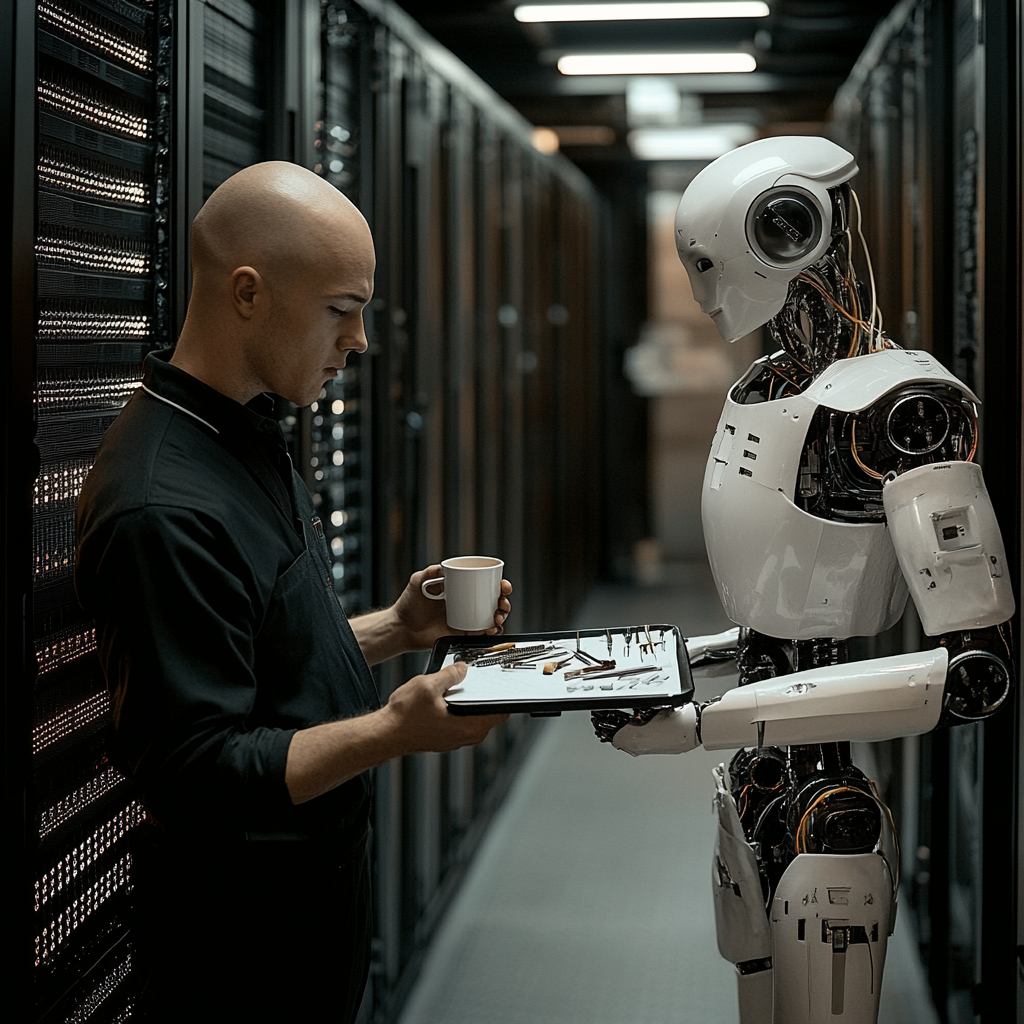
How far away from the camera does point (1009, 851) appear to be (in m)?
2.11

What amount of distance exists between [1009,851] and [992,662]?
72 centimetres

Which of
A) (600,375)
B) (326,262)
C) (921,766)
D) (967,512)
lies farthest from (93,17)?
(600,375)

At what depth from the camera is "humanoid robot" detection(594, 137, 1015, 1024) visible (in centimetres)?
158

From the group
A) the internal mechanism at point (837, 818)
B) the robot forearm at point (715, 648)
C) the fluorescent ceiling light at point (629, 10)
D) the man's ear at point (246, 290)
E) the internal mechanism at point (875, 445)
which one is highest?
the fluorescent ceiling light at point (629, 10)

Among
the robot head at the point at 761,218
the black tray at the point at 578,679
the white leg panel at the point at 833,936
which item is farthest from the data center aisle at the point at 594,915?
the robot head at the point at 761,218

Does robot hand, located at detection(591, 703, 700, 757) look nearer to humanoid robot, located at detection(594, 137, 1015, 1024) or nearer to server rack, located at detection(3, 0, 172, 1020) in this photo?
humanoid robot, located at detection(594, 137, 1015, 1024)

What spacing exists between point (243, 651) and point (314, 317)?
40 cm

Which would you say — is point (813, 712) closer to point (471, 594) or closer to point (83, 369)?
point (471, 594)

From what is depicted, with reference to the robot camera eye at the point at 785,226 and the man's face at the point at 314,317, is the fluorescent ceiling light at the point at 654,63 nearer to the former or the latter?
the robot camera eye at the point at 785,226

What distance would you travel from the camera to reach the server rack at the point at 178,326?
131 centimetres

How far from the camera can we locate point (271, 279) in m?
1.38

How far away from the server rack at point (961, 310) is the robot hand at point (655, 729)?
0.77 metres

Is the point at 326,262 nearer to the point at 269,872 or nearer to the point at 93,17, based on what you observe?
the point at 93,17

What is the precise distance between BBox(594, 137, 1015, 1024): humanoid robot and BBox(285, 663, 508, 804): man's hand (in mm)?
424
